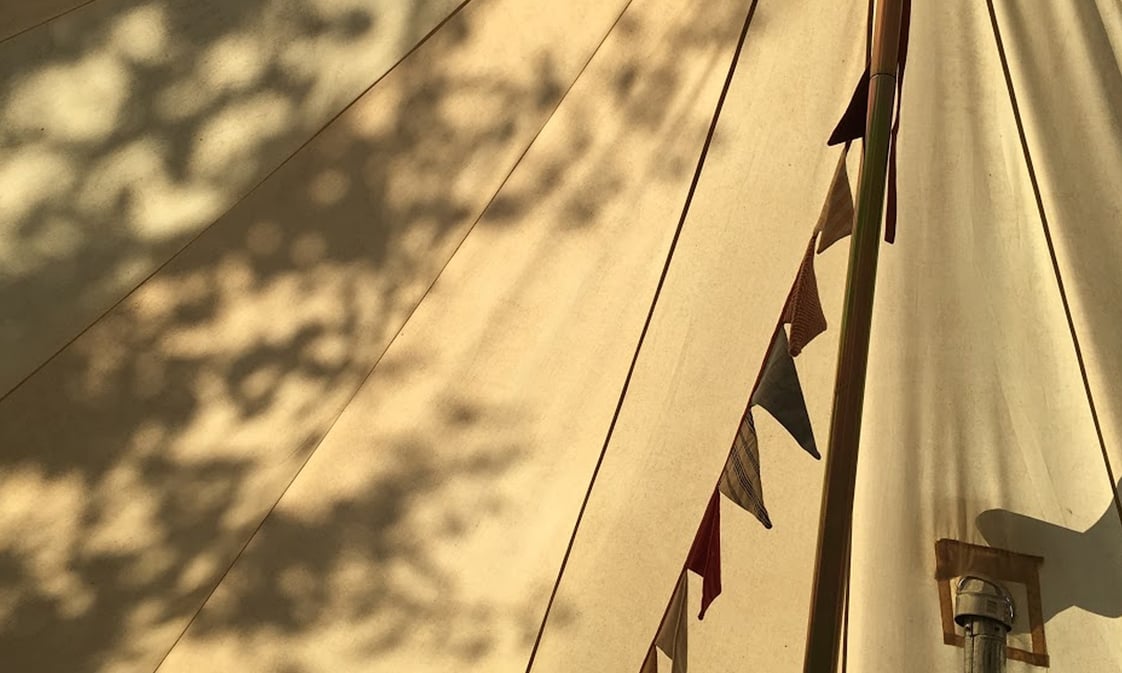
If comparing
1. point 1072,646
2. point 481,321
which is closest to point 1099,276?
point 1072,646

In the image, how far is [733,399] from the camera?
7.98ft

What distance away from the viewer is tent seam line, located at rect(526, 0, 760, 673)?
219cm

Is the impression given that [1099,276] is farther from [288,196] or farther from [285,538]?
[285,538]

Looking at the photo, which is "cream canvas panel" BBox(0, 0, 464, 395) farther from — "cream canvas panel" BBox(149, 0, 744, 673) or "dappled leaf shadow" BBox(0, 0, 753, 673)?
"cream canvas panel" BBox(149, 0, 744, 673)

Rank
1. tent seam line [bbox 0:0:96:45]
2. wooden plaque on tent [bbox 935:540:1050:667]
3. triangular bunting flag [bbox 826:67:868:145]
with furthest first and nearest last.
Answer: wooden plaque on tent [bbox 935:540:1050:667] < triangular bunting flag [bbox 826:67:868:145] < tent seam line [bbox 0:0:96:45]

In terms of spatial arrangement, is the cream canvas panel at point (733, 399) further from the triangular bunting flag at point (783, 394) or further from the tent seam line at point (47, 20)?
the tent seam line at point (47, 20)

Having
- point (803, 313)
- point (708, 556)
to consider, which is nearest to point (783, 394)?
point (803, 313)

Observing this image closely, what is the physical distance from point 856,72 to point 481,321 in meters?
0.87

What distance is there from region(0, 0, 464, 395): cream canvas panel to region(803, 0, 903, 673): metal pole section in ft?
2.38

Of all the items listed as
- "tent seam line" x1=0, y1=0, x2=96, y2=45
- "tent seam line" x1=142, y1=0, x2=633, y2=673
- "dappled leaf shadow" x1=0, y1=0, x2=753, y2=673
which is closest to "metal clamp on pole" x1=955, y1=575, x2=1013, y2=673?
"dappled leaf shadow" x1=0, y1=0, x2=753, y2=673

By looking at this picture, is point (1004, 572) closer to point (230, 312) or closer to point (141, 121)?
point (230, 312)

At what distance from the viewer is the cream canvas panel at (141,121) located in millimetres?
1695

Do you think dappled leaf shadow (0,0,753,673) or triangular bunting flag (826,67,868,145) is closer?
dappled leaf shadow (0,0,753,673)

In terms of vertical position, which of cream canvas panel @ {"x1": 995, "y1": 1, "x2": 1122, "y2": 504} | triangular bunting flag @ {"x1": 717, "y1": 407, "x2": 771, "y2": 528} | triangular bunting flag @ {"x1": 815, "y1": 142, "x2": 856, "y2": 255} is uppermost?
cream canvas panel @ {"x1": 995, "y1": 1, "x2": 1122, "y2": 504}
